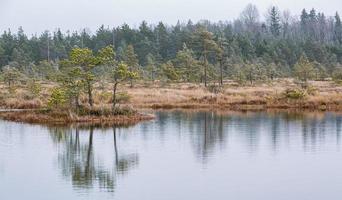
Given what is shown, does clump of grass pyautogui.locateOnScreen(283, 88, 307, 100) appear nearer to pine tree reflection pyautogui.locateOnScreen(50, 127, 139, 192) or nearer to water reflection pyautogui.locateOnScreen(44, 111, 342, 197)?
water reflection pyautogui.locateOnScreen(44, 111, 342, 197)

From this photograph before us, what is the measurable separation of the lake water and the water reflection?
0.04m

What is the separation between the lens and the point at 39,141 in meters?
31.3

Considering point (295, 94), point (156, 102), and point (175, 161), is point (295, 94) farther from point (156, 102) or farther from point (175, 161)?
point (175, 161)

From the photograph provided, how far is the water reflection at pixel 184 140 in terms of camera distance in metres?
24.4

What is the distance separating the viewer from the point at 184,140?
3180cm

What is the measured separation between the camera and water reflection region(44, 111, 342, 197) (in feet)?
80.0

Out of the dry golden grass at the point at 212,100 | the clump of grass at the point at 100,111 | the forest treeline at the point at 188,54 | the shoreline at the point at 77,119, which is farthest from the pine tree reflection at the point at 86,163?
the forest treeline at the point at 188,54

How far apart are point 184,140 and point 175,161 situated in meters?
6.36

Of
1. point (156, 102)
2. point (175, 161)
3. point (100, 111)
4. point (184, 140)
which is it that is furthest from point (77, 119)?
point (175, 161)

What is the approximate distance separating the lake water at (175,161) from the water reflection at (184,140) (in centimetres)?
4

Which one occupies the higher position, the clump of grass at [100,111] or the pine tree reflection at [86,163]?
the clump of grass at [100,111]

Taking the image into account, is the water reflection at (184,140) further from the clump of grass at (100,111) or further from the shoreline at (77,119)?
the clump of grass at (100,111)

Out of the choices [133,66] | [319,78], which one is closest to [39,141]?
[133,66]

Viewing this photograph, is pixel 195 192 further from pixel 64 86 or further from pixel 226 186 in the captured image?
pixel 64 86
